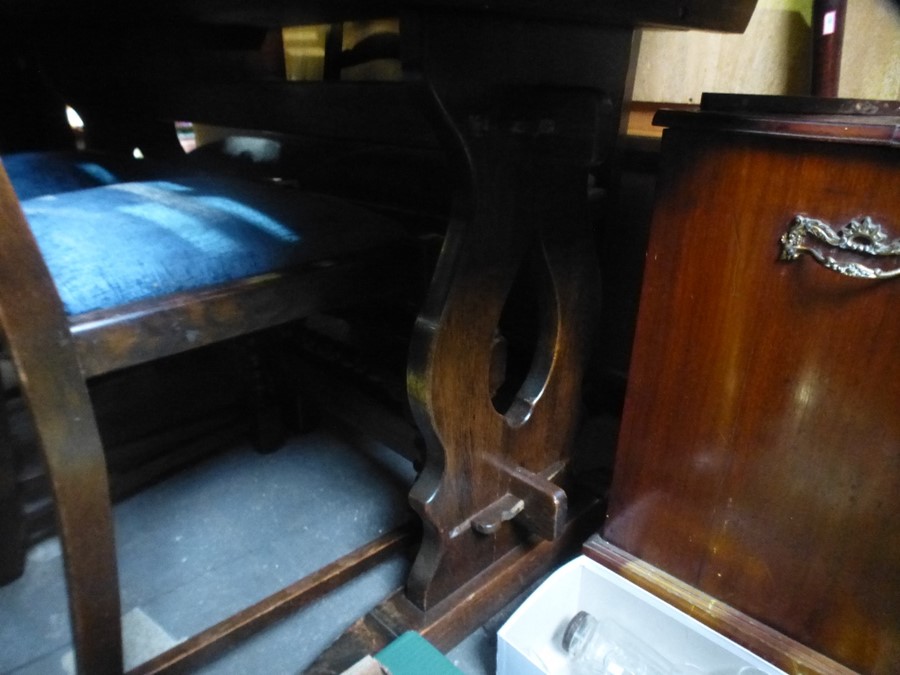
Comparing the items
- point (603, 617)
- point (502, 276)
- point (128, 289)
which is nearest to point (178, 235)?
point (128, 289)

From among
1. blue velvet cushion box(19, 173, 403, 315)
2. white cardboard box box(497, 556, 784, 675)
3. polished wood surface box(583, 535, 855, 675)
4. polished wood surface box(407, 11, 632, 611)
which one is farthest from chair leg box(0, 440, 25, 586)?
polished wood surface box(583, 535, 855, 675)

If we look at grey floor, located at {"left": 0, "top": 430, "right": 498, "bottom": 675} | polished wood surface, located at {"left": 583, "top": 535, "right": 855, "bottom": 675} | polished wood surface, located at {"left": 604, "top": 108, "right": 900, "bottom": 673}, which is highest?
polished wood surface, located at {"left": 604, "top": 108, "right": 900, "bottom": 673}

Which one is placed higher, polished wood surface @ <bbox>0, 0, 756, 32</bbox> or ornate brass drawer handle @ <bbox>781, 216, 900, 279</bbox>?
polished wood surface @ <bbox>0, 0, 756, 32</bbox>

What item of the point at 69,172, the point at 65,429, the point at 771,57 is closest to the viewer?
the point at 65,429

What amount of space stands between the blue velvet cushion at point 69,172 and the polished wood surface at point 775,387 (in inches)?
35.3

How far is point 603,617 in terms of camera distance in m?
0.89

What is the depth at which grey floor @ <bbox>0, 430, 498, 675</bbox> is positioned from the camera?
A: 87cm

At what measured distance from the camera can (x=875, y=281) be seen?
0.57 metres

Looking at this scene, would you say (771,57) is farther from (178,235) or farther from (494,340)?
(178,235)

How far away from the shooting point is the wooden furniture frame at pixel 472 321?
553mm

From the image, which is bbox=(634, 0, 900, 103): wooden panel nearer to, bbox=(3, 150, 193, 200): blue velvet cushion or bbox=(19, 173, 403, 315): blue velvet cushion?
bbox=(19, 173, 403, 315): blue velvet cushion

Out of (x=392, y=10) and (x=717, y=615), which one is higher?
(x=392, y=10)

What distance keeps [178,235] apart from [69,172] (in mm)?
656

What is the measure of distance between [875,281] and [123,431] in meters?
1.21
